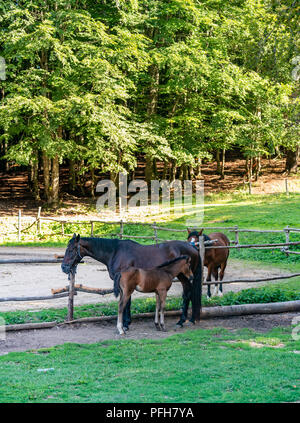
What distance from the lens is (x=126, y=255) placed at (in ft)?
30.1

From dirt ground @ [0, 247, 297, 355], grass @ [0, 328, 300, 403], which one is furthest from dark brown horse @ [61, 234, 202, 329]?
grass @ [0, 328, 300, 403]

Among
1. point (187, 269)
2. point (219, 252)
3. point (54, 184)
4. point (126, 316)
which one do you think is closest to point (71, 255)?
point (126, 316)

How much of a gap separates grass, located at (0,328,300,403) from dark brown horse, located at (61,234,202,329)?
1.22 m

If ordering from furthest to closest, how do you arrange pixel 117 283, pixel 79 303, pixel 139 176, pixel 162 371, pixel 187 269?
pixel 139 176
pixel 79 303
pixel 187 269
pixel 117 283
pixel 162 371

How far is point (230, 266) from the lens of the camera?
16641mm

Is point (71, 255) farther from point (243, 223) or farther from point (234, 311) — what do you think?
point (243, 223)

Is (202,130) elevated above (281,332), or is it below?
above

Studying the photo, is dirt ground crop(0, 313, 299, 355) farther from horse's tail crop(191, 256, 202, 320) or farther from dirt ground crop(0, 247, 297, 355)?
horse's tail crop(191, 256, 202, 320)

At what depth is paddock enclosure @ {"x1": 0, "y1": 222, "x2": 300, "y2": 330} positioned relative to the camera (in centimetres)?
1005

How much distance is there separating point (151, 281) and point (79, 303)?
122 inches

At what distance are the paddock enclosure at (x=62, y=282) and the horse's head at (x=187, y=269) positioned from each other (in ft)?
2.99

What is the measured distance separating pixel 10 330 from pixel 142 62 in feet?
78.5

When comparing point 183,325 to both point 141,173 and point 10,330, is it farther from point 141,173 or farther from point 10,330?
point 141,173
